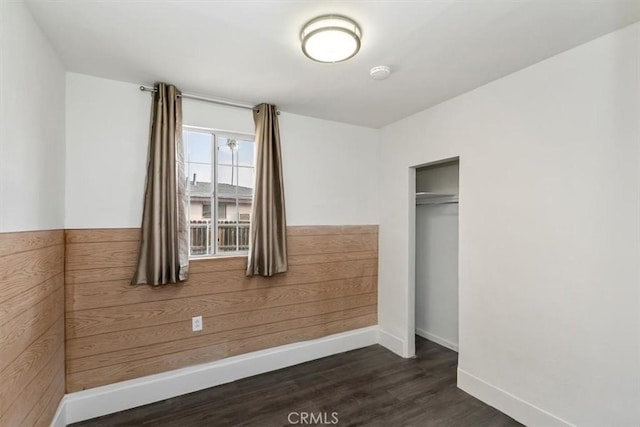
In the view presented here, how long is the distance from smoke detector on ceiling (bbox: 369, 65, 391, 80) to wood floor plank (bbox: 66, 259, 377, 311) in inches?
73.9

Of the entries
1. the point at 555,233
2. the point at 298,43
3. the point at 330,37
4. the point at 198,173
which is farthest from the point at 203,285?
the point at 555,233

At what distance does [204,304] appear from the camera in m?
2.61

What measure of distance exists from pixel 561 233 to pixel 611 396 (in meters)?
0.95

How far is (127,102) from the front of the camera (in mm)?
2355

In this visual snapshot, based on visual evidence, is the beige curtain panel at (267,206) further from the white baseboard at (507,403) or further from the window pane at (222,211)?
the white baseboard at (507,403)

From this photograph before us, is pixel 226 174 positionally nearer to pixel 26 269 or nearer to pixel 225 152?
pixel 225 152

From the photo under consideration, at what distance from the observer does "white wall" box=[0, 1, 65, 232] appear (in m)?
1.32

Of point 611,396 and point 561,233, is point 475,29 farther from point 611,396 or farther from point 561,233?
point 611,396

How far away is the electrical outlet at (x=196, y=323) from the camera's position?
256cm

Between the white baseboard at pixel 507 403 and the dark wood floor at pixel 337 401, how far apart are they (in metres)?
0.06

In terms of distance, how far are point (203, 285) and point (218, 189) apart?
34.4 inches

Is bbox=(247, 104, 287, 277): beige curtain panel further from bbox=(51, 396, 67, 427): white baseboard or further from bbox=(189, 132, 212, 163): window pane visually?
bbox=(51, 396, 67, 427): white baseboard

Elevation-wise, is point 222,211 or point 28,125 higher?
point 28,125

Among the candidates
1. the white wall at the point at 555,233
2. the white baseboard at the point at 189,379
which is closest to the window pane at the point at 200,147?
the white baseboard at the point at 189,379
